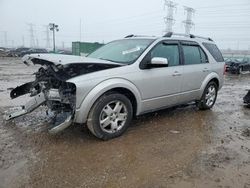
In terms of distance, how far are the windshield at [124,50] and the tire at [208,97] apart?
7.47ft

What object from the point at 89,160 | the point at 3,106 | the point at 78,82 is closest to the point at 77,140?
the point at 89,160

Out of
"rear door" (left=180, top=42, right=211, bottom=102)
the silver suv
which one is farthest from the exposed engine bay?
"rear door" (left=180, top=42, right=211, bottom=102)

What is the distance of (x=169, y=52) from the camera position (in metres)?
5.43

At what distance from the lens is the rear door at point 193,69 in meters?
5.73

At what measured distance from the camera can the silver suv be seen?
13.4ft

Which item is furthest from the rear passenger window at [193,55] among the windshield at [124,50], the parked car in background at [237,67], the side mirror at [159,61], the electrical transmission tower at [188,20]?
the electrical transmission tower at [188,20]

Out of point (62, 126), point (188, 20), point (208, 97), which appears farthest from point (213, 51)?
point (188, 20)

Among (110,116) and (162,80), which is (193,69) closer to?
(162,80)

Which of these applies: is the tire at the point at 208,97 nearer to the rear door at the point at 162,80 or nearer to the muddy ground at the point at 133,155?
the muddy ground at the point at 133,155

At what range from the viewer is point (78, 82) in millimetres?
3939

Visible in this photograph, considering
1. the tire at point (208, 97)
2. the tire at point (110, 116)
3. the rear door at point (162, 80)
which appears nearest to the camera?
the tire at point (110, 116)

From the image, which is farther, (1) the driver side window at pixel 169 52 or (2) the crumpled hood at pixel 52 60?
(1) the driver side window at pixel 169 52

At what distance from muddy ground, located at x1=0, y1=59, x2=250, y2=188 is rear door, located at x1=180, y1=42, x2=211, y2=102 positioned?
2.25 feet

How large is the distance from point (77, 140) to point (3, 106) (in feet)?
10.5
